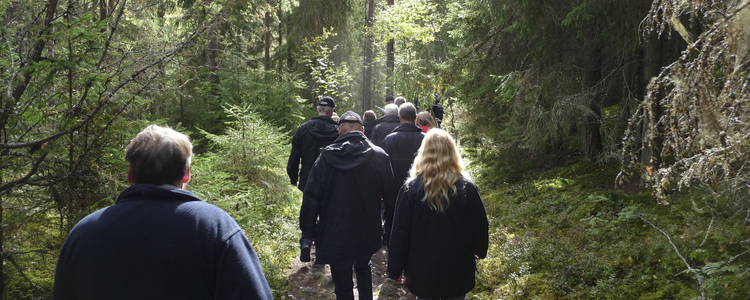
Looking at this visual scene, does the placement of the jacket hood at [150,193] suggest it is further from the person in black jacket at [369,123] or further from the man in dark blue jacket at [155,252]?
the person in black jacket at [369,123]

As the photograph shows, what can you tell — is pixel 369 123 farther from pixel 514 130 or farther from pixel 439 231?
pixel 439 231

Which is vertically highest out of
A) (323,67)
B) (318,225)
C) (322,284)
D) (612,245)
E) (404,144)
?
(323,67)

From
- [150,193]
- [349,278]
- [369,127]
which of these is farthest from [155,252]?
[369,127]

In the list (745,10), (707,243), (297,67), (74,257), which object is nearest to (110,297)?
(74,257)

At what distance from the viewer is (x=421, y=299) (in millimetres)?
3748

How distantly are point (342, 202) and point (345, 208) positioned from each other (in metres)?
0.07

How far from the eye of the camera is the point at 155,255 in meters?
1.74

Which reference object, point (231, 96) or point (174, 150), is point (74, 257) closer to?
point (174, 150)

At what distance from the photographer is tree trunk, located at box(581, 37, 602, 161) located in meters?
8.98

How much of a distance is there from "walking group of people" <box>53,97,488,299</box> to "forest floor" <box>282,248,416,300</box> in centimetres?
81

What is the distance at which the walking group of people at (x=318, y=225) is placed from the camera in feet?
5.73

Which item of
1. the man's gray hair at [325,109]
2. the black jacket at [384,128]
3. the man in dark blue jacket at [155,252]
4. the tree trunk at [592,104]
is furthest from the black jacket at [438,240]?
the tree trunk at [592,104]

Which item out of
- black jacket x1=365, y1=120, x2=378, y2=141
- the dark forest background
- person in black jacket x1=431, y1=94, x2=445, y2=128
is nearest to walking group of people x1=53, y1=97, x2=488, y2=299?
black jacket x1=365, y1=120, x2=378, y2=141

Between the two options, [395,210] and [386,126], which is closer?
[395,210]
